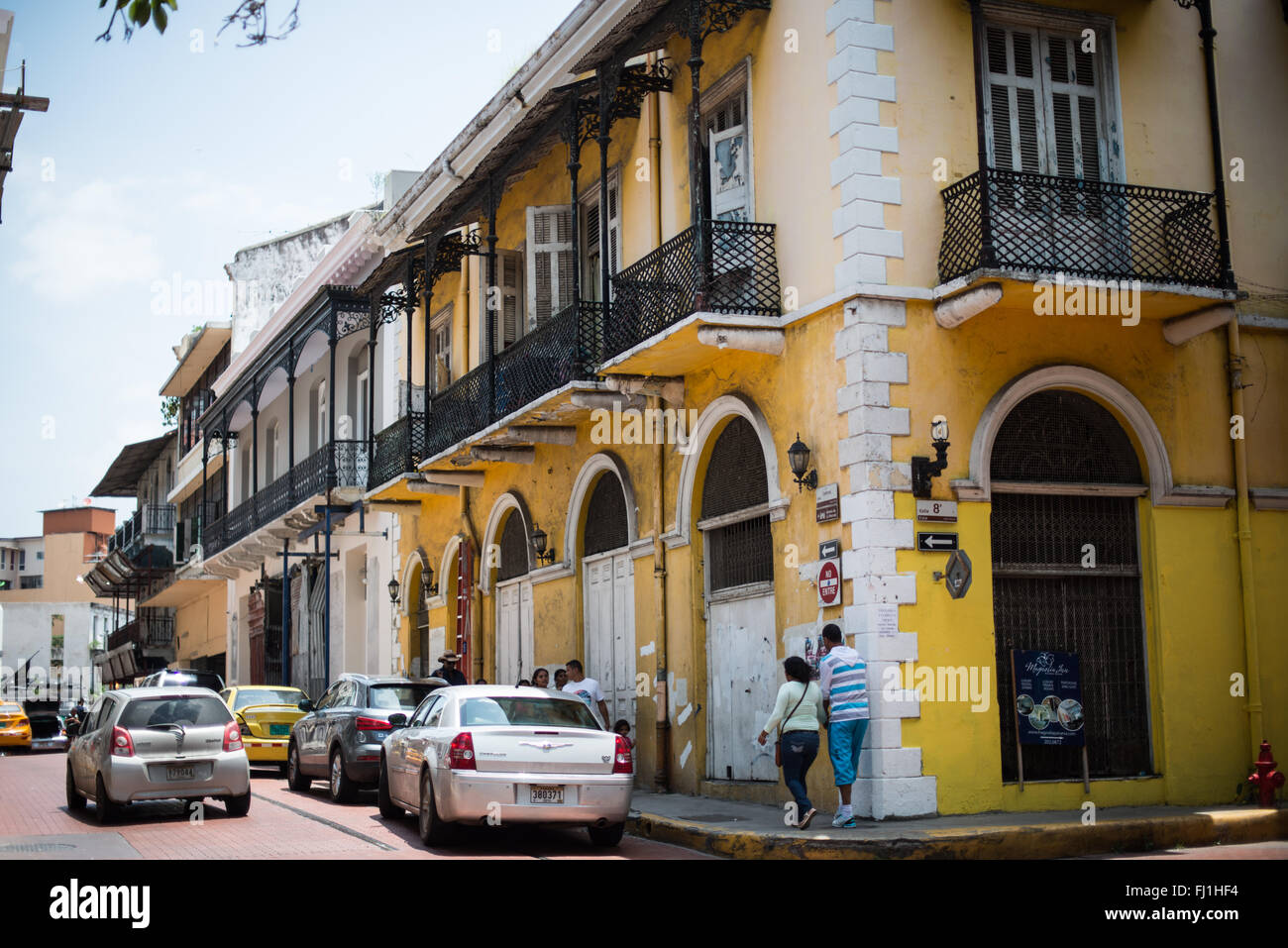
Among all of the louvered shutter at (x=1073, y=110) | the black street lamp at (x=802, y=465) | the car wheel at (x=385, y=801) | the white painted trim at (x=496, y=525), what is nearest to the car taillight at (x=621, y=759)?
the car wheel at (x=385, y=801)

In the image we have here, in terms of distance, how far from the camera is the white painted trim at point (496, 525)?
21.0m

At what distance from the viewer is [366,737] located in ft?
52.7

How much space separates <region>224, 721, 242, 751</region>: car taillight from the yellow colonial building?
15.6 ft

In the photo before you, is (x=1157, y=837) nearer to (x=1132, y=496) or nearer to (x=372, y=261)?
(x=1132, y=496)

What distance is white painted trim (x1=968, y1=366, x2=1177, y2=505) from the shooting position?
13242mm

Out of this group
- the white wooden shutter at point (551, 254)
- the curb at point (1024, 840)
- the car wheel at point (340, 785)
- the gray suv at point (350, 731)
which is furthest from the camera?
the white wooden shutter at point (551, 254)

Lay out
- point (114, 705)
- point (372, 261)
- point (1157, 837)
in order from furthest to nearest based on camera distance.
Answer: point (372, 261), point (114, 705), point (1157, 837)

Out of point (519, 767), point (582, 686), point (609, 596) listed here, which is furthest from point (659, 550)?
point (519, 767)

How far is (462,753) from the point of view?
11.6 metres

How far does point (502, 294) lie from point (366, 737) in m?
8.37

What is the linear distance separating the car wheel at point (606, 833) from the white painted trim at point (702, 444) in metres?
4.14

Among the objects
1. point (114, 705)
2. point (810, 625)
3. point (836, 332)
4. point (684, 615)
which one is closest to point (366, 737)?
point (114, 705)

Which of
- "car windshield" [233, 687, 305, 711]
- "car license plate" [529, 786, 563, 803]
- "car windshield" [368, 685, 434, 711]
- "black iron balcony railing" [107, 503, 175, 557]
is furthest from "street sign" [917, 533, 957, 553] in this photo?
"black iron balcony railing" [107, 503, 175, 557]

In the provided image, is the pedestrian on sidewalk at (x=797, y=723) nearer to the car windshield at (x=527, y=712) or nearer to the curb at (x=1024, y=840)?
the curb at (x=1024, y=840)
